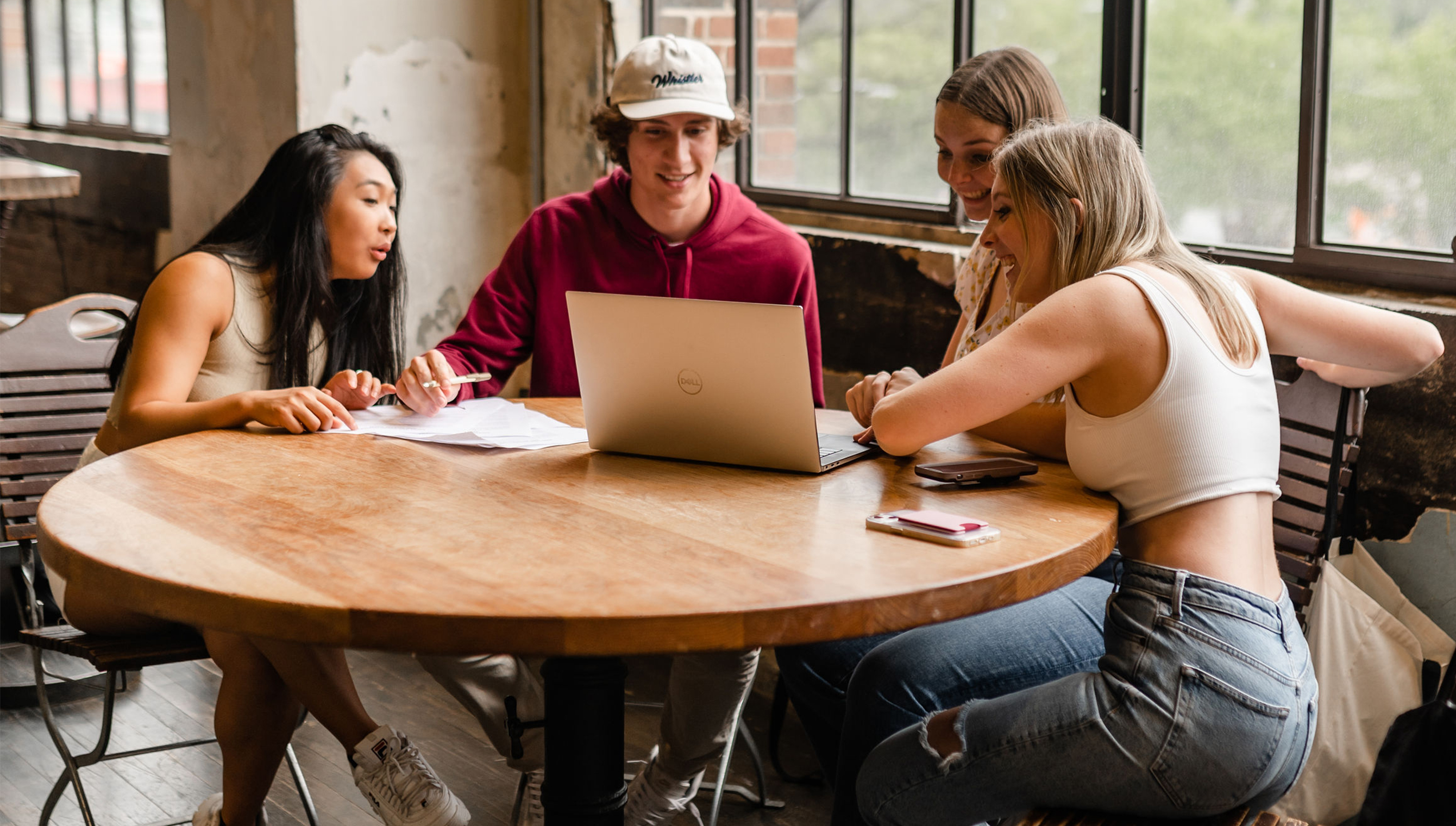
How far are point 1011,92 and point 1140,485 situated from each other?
3.18 ft

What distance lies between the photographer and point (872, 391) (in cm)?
200

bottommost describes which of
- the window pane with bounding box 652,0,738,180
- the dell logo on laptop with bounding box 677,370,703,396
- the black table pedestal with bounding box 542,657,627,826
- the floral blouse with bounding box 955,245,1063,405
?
the black table pedestal with bounding box 542,657,627,826

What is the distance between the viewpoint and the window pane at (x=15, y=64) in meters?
7.59

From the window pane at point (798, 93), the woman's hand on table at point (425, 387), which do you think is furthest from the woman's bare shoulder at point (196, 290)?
the window pane at point (798, 93)

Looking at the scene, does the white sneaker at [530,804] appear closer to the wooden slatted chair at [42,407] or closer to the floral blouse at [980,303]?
the wooden slatted chair at [42,407]

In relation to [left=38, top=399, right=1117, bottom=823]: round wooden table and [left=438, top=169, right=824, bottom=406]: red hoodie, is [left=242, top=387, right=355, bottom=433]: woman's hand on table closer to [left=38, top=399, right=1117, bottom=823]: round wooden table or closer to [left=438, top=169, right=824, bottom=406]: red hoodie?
[left=38, top=399, right=1117, bottom=823]: round wooden table

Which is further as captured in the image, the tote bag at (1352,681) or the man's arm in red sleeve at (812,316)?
the man's arm in red sleeve at (812,316)

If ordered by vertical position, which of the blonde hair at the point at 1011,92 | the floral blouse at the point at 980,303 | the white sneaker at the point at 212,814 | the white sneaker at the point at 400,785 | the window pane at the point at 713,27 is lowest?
the white sneaker at the point at 212,814

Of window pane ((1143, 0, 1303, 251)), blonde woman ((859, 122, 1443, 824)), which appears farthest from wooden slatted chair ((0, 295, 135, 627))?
window pane ((1143, 0, 1303, 251))

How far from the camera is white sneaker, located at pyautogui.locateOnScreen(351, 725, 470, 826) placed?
2.00m

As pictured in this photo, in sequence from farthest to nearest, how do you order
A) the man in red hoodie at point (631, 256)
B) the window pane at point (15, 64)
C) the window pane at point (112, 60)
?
the window pane at point (15, 64) < the window pane at point (112, 60) < the man in red hoodie at point (631, 256)

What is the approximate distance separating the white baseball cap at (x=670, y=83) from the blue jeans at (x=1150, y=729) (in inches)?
56.3

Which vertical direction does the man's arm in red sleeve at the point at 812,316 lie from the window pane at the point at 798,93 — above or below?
below

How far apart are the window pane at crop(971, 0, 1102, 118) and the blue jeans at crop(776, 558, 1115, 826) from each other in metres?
1.48
